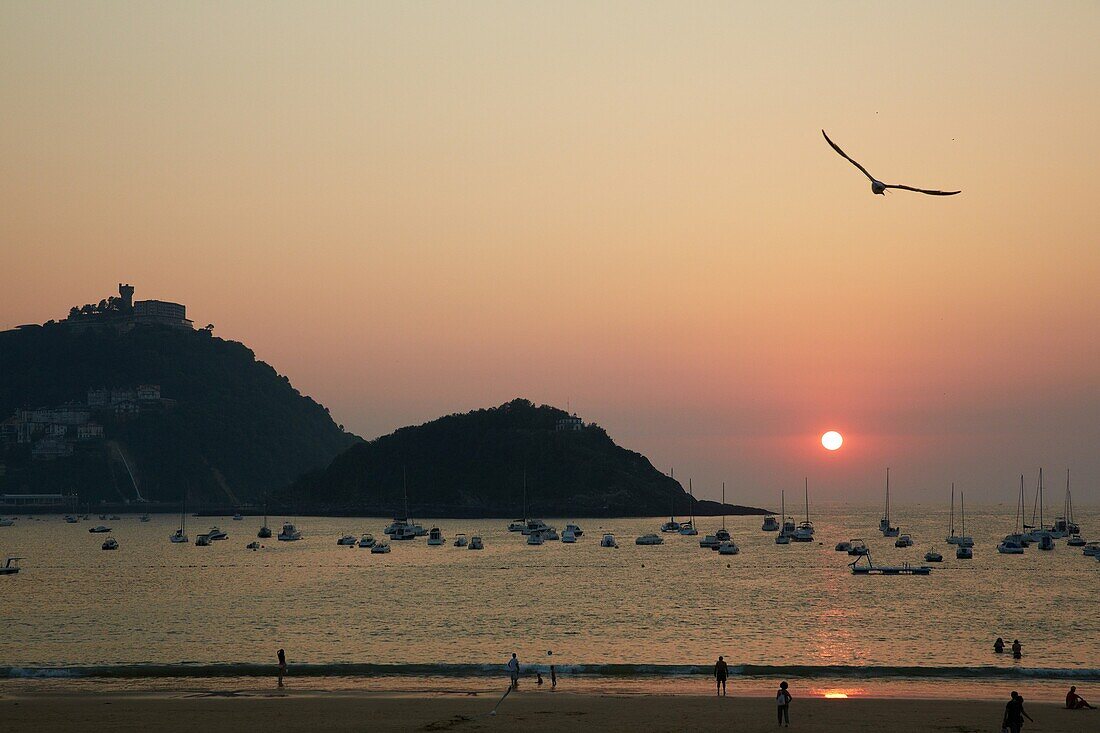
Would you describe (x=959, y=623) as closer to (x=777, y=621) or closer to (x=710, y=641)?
(x=777, y=621)

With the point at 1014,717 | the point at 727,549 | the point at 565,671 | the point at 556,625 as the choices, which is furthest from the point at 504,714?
the point at 727,549

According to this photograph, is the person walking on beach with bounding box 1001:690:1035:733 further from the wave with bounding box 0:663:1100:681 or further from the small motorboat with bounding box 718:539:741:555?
the small motorboat with bounding box 718:539:741:555

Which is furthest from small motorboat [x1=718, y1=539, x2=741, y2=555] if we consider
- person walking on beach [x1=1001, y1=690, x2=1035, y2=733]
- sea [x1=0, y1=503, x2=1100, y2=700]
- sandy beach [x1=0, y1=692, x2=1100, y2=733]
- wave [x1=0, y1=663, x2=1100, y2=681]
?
person walking on beach [x1=1001, y1=690, x2=1035, y2=733]

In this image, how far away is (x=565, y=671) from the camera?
4978cm

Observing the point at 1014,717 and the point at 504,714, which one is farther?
the point at 504,714

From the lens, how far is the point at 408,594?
3433 inches

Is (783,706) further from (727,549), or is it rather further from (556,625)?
(727,549)

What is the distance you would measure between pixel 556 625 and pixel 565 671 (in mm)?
17839

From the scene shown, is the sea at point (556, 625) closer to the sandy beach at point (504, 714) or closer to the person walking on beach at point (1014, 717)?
the sandy beach at point (504, 714)

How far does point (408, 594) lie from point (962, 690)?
50.7 metres

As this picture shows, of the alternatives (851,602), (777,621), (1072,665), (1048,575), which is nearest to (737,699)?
(1072,665)

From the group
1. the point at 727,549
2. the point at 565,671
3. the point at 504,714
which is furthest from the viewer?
the point at 727,549

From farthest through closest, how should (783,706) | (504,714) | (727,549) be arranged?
1. (727,549)
2. (504,714)
3. (783,706)

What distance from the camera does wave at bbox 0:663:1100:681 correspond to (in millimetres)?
49156
